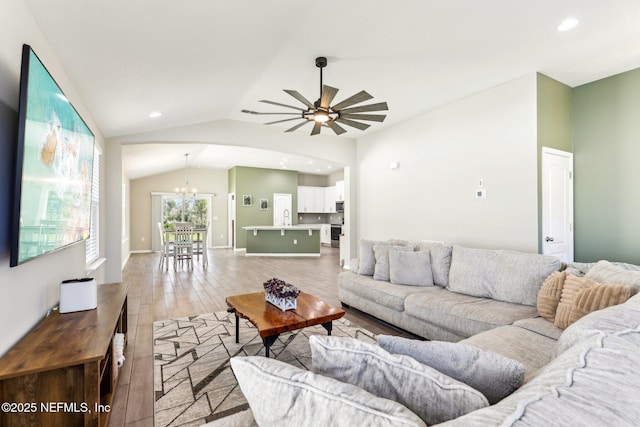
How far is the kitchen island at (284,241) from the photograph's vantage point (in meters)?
8.80

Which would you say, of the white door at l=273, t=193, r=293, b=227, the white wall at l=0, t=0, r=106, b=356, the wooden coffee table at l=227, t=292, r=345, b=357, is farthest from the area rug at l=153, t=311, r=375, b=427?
the white door at l=273, t=193, r=293, b=227

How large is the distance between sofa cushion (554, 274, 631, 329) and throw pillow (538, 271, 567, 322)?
6 centimetres

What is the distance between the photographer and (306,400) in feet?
2.25

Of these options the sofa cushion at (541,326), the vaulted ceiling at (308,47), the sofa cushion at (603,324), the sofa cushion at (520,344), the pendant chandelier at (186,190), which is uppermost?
the vaulted ceiling at (308,47)

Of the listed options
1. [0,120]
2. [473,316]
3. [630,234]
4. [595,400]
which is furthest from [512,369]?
[630,234]

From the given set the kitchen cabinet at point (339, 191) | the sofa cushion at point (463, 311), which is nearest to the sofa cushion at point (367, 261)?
the sofa cushion at point (463, 311)

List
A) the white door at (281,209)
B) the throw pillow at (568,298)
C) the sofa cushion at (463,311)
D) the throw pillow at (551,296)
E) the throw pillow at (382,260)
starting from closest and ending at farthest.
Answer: the throw pillow at (568,298) < the throw pillow at (551,296) < the sofa cushion at (463,311) < the throw pillow at (382,260) < the white door at (281,209)

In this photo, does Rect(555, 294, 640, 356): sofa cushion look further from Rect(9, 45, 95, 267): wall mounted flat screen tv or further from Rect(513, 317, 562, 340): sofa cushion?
Rect(9, 45, 95, 267): wall mounted flat screen tv

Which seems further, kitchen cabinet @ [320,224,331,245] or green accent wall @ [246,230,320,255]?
kitchen cabinet @ [320,224,331,245]

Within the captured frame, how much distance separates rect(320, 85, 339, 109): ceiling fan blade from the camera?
2879 mm

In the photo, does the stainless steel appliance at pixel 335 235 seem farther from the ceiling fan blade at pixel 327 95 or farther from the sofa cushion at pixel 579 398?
the sofa cushion at pixel 579 398

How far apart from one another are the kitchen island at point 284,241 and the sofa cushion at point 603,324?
24.8 ft

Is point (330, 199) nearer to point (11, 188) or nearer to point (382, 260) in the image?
point (382, 260)

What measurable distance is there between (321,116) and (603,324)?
285 cm
